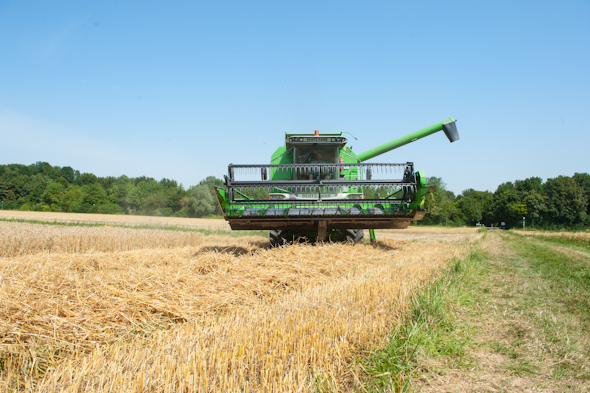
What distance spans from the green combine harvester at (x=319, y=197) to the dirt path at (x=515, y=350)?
258 cm

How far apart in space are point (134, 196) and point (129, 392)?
78846 mm

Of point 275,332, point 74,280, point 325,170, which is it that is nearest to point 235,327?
point 275,332

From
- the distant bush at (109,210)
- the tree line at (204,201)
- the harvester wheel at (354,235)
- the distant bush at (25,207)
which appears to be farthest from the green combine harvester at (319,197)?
the distant bush at (25,207)

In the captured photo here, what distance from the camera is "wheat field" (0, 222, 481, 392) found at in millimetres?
1884

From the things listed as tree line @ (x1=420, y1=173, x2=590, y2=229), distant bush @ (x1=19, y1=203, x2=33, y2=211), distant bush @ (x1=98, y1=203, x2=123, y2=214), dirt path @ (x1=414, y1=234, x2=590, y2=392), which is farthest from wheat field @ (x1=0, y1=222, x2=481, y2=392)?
distant bush @ (x1=19, y1=203, x2=33, y2=211)

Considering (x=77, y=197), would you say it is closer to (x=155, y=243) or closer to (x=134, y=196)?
(x=134, y=196)

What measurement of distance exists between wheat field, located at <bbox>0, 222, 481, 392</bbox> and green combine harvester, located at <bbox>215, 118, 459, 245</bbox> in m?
2.03

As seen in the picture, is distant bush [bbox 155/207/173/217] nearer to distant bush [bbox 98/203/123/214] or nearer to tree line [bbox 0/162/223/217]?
tree line [bbox 0/162/223/217]

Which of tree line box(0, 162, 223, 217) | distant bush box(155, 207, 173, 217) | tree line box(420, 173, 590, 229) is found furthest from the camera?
distant bush box(155, 207, 173, 217)

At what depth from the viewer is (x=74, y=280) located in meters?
3.49

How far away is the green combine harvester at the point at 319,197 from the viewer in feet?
21.6

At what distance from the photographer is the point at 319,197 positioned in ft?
22.6

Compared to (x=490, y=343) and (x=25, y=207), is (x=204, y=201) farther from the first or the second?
(x=490, y=343)

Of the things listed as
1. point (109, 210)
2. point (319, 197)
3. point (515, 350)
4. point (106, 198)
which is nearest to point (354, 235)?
point (319, 197)
